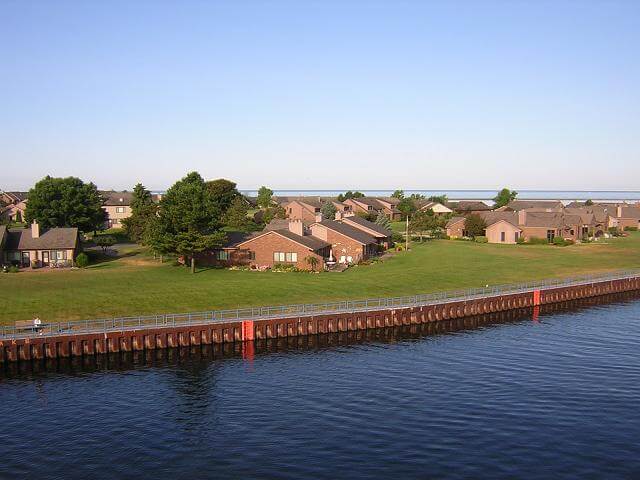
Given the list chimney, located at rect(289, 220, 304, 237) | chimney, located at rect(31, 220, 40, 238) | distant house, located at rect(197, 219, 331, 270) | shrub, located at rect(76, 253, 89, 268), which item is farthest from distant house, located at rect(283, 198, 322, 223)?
chimney, located at rect(31, 220, 40, 238)

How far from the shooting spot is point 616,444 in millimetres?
35250

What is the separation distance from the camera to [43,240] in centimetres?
9000

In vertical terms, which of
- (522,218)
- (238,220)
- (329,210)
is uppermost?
(329,210)

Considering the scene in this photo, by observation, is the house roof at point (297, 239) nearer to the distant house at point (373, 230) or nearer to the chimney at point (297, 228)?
the chimney at point (297, 228)

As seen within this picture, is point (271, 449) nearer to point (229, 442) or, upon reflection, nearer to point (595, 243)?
point (229, 442)

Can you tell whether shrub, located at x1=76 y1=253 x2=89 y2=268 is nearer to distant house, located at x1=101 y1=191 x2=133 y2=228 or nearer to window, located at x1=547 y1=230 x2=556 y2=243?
distant house, located at x1=101 y1=191 x2=133 y2=228

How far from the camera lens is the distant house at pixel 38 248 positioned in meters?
87.9

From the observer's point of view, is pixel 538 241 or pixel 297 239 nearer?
pixel 297 239

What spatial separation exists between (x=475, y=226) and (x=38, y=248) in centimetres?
8632

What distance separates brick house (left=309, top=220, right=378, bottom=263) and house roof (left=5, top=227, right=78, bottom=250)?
3588cm

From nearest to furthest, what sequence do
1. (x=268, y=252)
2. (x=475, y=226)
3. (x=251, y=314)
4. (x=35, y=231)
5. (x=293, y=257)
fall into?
(x=251, y=314) < (x=293, y=257) < (x=268, y=252) < (x=35, y=231) < (x=475, y=226)

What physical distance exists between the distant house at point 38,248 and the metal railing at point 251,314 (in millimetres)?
36862

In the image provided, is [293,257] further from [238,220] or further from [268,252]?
[238,220]

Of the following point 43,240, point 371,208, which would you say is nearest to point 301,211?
point 371,208
